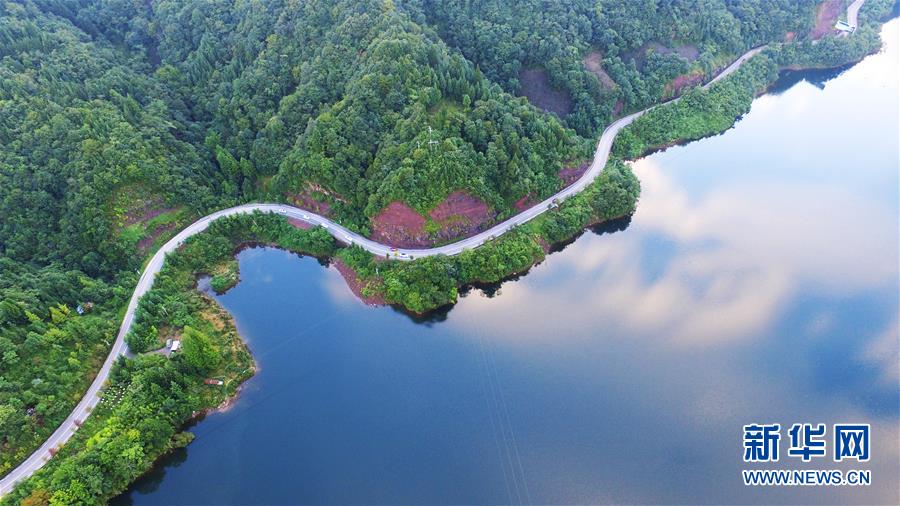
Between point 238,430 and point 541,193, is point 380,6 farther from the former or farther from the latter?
point 238,430

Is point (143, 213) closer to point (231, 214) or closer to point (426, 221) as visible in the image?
point (231, 214)

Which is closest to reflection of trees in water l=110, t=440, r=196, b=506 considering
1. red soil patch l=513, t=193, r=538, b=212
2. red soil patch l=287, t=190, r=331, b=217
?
red soil patch l=287, t=190, r=331, b=217

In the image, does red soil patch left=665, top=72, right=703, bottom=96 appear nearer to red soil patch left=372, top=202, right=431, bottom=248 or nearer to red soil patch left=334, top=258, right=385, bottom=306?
red soil patch left=372, top=202, right=431, bottom=248

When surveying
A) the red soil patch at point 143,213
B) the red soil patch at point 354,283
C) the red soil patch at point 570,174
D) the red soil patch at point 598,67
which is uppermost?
the red soil patch at point 598,67

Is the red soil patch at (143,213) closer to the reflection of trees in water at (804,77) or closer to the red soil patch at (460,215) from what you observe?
the red soil patch at (460,215)

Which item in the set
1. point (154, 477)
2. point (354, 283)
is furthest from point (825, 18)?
point (154, 477)

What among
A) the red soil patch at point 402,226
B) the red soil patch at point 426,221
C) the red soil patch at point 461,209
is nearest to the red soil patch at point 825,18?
the red soil patch at point 461,209

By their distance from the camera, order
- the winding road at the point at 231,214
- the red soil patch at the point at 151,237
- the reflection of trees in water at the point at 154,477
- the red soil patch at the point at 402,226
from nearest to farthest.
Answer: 1. the reflection of trees in water at the point at 154,477
2. the winding road at the point at 231,214
3. the red soil patch at the point at 402,226
4. the red soil patch at the point at 151,237
